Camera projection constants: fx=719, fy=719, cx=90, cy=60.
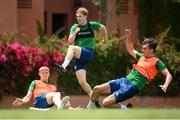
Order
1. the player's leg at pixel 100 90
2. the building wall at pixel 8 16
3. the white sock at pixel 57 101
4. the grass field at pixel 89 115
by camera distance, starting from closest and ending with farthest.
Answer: the grass field at pixel 89 115 → the white sock at pixel 57 101 → the player's leg at pixel 100 90 → the building wall at pixel 8 16

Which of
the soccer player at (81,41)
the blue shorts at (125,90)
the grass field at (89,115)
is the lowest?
the blue shorts at (125,90)

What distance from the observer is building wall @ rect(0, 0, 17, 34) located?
22.6 meters

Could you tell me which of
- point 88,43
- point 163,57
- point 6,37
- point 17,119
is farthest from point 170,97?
point 17,119

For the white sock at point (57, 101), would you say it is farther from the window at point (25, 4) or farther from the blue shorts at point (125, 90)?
the window at point (25, 4)

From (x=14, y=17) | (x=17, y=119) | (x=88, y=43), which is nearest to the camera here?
(x=17, y=119)

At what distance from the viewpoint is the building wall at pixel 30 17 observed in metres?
24.2

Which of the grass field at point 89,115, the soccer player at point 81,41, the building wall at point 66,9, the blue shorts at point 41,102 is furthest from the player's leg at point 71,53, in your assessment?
the building wall at point 66,9

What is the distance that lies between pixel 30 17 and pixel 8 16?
172 cm

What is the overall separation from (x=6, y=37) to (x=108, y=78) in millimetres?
2678

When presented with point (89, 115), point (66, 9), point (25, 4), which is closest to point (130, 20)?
point (25, 4)

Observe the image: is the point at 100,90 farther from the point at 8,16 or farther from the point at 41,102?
the point at 8,16

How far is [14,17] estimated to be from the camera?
23.0 metres

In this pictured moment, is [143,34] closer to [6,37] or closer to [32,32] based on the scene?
[32,32]

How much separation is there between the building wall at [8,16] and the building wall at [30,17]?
3.57 ft
